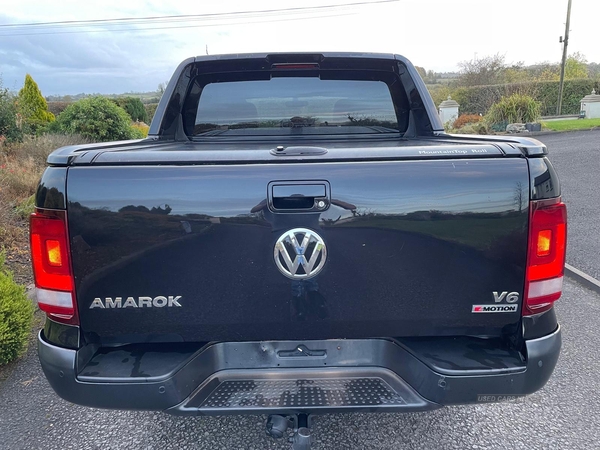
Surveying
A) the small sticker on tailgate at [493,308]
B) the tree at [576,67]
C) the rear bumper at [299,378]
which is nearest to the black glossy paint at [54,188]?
the rear bumper at [299,378]

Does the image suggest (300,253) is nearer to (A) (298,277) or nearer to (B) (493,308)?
(A) (298,277)

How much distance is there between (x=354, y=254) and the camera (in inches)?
68.8

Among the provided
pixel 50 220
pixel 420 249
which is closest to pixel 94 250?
pixel 50 220

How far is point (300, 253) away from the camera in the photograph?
1.71m

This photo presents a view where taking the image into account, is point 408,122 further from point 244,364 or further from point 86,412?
point 86,412

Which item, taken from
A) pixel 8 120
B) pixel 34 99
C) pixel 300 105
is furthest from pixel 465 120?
pixel 300 105

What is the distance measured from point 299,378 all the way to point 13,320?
8.38 ft

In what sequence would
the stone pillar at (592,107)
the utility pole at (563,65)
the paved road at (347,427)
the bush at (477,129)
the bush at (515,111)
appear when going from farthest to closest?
the utility pole at (563,65), the stone pillar at (592,107), the bush at (515,111), the bush at (477,129), the paved road at (347,427)

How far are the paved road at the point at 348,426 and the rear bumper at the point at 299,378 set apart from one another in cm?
84

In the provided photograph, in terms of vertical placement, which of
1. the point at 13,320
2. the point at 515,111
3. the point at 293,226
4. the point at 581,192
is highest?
the point at 515,111

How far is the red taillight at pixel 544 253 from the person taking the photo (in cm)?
174

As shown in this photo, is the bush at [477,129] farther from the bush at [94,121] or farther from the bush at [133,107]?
the bush at [133,107]

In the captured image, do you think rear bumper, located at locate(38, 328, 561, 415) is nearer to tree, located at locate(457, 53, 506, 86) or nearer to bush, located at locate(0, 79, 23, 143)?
bush, located at locate(0, 79, 23, 143)

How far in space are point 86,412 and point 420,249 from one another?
2402 millimetres
